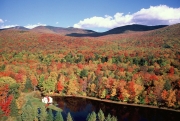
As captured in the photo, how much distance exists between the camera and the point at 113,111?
7106 cm

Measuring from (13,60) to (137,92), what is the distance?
73936 mm

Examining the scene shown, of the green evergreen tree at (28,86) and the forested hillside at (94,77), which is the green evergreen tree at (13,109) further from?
the green evergreen tree at (28,86)

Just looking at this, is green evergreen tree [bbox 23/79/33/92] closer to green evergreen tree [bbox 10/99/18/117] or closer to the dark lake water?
the dark lake water

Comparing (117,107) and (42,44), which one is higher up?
(42,44)

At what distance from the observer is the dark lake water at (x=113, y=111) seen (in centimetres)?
6601

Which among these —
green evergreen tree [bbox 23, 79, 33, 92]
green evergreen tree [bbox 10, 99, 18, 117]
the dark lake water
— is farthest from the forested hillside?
the dark lake water

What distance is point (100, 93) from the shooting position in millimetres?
84500

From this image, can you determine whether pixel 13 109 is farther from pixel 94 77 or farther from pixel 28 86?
pixel 94 77

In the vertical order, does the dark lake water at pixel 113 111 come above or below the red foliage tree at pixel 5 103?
below

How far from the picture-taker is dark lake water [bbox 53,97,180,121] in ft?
217

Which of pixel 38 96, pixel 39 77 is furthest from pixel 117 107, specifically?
pixel 39 77

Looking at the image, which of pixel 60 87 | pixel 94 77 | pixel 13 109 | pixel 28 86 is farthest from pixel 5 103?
pixel 94 77

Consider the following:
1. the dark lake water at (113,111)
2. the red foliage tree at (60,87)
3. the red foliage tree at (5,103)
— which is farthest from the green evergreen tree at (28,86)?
the red foliage tree at (5,103)

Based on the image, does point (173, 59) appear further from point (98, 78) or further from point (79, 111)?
point (79, 111)
